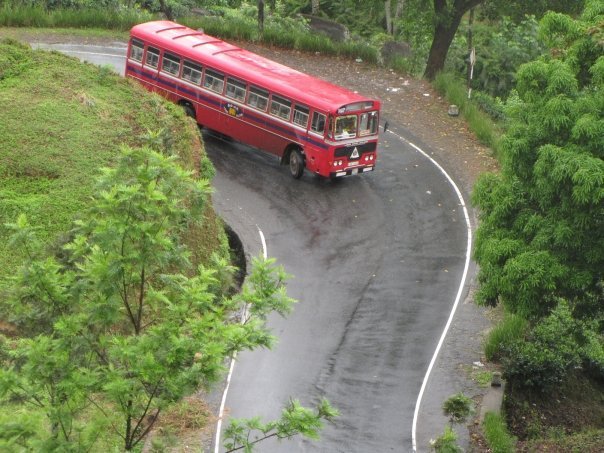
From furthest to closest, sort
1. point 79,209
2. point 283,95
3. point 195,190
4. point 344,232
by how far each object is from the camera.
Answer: point 283,95, point 344,232, point 79,209, point 195,190

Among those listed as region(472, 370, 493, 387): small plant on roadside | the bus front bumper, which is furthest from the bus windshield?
region(472, 370, 493, 387): small plant on roadside

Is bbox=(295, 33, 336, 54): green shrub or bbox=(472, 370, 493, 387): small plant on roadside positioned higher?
bbox=(295, 33, 336, 54): green shrub

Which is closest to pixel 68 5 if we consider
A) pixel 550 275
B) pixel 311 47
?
pixel 311 47

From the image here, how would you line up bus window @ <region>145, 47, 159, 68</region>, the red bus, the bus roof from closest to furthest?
the red bus < the bus roof < bus window @ <region>145, 47, 159, 68</region>

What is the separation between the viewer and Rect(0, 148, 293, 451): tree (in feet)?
38.7

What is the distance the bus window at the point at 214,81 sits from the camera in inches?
1204

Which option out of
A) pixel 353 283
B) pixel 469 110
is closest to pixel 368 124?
pixel 353 283

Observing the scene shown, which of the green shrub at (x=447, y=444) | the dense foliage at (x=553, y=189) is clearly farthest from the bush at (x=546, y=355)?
the green shrub at (x=447, y=444)

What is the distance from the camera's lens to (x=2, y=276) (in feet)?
63.9

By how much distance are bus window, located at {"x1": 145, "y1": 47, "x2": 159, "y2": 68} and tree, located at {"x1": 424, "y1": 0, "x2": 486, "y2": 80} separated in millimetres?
10167

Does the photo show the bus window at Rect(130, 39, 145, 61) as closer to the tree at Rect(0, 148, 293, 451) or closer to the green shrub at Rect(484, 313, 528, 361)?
the green shrub at Rect(484, 313, 528, 361)

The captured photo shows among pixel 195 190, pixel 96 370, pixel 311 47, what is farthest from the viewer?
pixel 311 47

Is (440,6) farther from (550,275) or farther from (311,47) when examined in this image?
(550,275)

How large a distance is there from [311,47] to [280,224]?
1433cm
